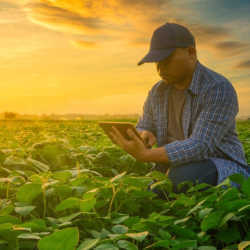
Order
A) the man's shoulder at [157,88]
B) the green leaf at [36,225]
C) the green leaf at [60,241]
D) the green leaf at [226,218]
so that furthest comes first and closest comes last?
the man's shoulder at [157,88], the green leaf at [226,218], the green leaf at [36,225], the green leaf at [60,241]

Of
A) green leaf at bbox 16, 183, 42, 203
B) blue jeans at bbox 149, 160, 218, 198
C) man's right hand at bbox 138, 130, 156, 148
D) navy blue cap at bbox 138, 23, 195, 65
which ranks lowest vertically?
blue jeans at bbox 149, 160, 218, 198

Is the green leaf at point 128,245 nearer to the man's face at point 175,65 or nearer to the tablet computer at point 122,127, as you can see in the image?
the tablet computer at point 122,127

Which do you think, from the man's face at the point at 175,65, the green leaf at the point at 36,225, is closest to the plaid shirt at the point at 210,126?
the man's face at the point at 175,65

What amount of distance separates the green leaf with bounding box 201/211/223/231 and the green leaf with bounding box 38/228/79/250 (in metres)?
0.71

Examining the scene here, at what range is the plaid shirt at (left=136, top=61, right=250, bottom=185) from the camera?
3203 millimetres

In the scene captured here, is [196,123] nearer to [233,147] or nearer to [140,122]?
[233,147]

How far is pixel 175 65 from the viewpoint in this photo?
326cm

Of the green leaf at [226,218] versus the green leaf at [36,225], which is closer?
the green leaf at [36,225]

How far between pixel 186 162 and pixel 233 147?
49 centimetres

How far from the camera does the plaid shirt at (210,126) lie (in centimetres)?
320

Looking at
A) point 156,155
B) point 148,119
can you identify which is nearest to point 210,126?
point 156,155

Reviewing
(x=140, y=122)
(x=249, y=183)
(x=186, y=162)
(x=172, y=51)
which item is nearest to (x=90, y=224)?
(x=249, y=183)

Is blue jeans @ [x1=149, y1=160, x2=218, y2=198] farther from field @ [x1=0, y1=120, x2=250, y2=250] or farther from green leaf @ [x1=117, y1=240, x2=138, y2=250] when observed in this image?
green leaf @ [x1=117, y1=240, x2=138, y2=250]

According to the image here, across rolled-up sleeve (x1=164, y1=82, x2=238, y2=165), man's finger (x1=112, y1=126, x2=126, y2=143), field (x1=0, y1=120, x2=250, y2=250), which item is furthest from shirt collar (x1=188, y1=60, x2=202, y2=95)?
field (x1=0, y1=120, x2=250, y2=250)
